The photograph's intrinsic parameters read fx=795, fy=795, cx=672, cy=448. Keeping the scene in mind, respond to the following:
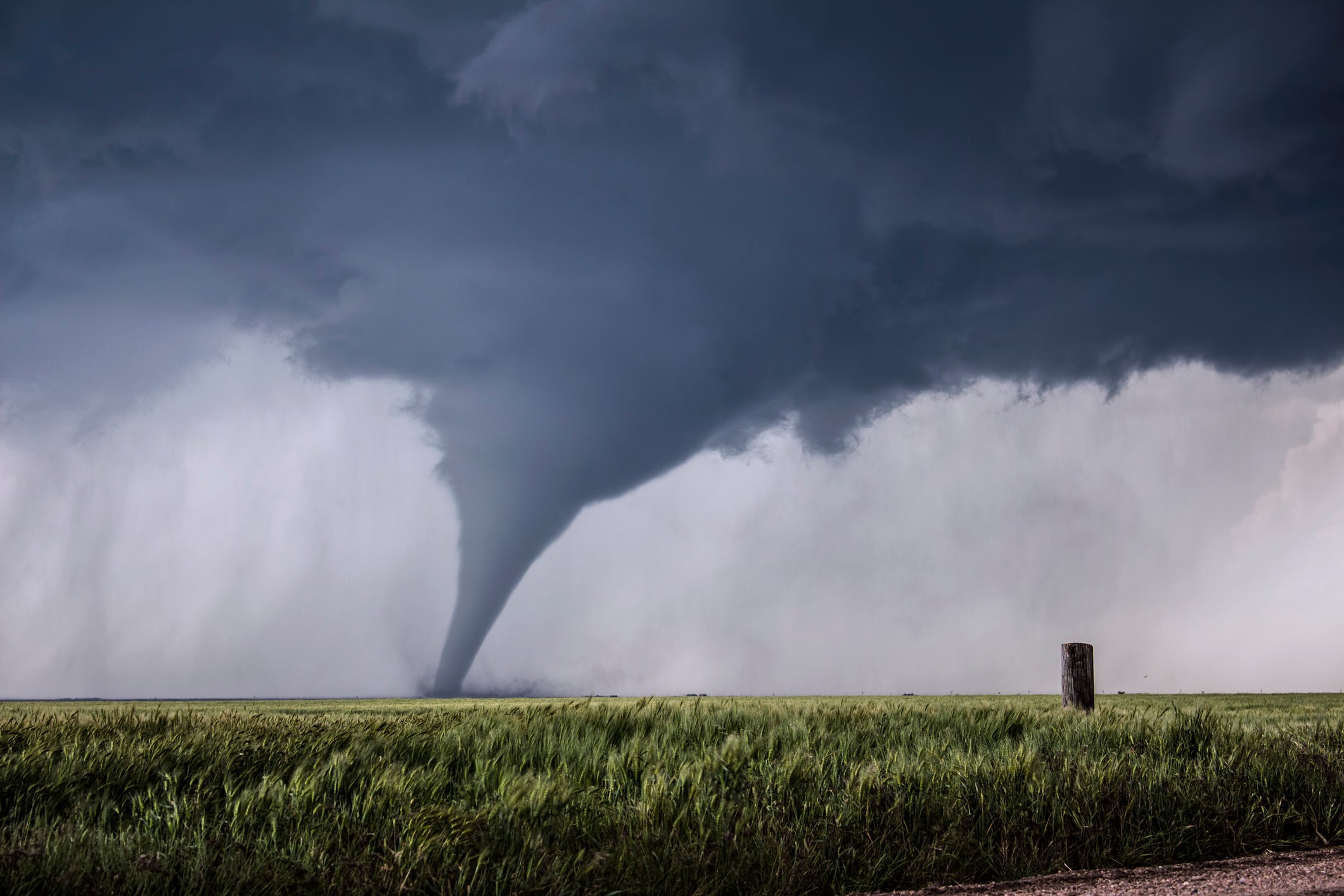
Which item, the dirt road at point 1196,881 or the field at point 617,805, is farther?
the dirt road at point 1196,881

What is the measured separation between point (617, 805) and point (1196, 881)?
4.77m

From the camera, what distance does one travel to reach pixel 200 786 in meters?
7.88

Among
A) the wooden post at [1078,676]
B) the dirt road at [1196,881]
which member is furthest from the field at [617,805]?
the wooden post at [1078,676]

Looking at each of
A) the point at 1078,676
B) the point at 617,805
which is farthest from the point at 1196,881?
the point at 1078,676

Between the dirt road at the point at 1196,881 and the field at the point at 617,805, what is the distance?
1.21 feet

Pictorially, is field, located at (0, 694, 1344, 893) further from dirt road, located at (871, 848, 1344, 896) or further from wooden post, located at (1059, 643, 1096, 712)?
wooden post, located at (1059, 643, 1096, 712)

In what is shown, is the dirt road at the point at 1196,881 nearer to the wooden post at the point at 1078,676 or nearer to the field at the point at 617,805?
the field at the point at 617,805

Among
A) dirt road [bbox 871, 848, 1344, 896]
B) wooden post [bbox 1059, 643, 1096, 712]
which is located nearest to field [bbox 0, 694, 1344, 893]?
dirt road [bbox 871, 848, 1344, 896]

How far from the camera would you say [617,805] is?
7035mm

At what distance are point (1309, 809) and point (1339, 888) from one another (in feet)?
11.0

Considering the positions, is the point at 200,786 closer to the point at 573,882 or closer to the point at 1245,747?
the point at 573,882

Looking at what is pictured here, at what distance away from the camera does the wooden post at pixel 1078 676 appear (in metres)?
16.9

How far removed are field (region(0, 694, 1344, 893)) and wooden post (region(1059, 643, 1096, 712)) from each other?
517cm

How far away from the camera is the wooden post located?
16859 millimetres
